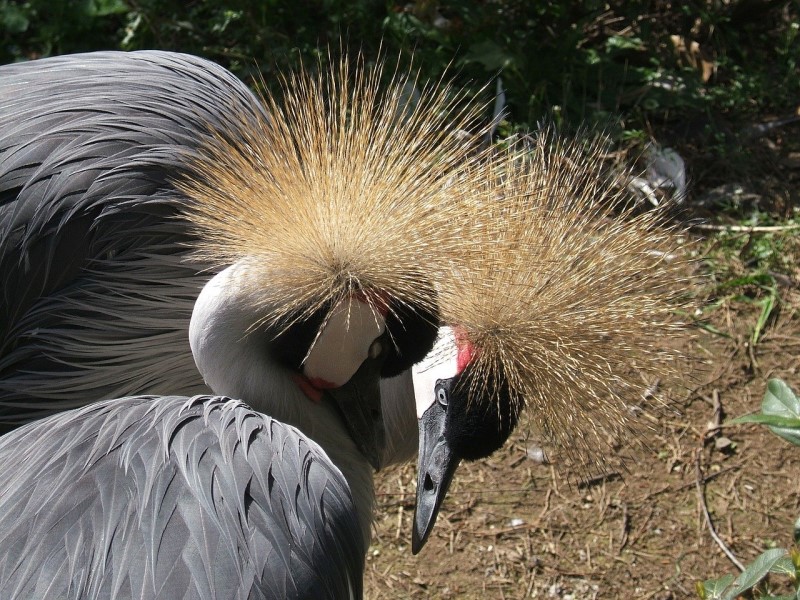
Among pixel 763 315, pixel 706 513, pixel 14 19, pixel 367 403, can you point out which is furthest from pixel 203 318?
pixel 14 19

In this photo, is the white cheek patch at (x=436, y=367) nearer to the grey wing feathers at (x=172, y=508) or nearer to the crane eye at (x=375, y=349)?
the crane eye at (x=375, y=349)

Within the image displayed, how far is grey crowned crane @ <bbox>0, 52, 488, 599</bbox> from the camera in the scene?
3.82 ft

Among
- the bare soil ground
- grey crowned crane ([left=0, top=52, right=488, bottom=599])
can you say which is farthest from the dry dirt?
grey crowned crane ([left=0, top=52, right=488, bottom=599])

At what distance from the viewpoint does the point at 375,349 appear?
1.36 metres

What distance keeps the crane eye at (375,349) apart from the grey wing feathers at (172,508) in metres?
0.16

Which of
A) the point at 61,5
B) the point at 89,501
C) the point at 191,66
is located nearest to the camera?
the point at 89,501

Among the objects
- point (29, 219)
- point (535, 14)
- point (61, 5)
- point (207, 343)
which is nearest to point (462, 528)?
point (207, 343)

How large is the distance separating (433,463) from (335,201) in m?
0.40

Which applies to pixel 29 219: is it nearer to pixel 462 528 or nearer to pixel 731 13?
pixel 462 528

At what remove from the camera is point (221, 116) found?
1.64m

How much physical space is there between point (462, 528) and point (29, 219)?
1.08m

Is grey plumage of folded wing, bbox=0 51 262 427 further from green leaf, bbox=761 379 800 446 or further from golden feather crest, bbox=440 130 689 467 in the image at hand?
green leaf, bbox=761 379 800 446

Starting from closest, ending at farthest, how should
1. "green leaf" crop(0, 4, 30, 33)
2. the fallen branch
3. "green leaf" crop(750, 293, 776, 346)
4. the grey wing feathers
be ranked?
the grey wing feathers
the fallen branch
"green leaf" crop(750, 293, 776, 346)
"green leaf" crop(0, 4, 30, 33)

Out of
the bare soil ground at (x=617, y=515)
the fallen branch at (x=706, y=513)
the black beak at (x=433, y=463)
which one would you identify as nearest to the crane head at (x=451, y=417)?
the black beak at (x=433, y=463)
